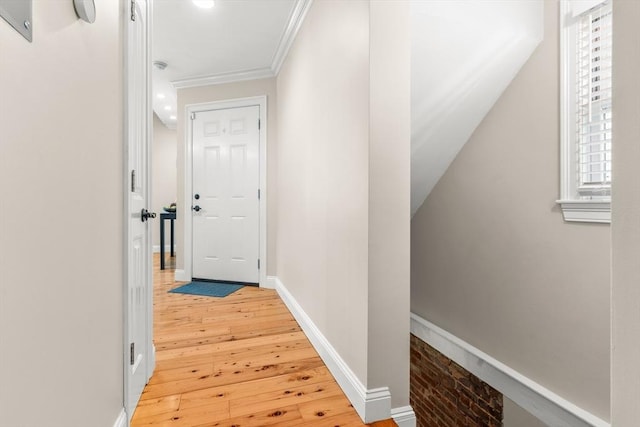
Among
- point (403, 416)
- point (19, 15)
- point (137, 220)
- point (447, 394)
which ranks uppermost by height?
point (19, 15)

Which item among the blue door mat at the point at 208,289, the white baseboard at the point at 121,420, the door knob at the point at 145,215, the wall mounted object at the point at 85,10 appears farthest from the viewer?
the blue door mat at the point at 208,289

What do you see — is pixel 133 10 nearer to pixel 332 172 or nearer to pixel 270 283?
pixel 332 172

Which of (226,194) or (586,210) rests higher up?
(226,194)

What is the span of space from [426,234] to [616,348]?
2679mm

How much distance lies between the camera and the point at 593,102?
5.90ft

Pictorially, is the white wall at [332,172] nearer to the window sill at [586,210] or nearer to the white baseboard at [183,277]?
the window sill at [586,210]

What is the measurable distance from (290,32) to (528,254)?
102 inches

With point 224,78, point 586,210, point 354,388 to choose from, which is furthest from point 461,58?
point 224,78

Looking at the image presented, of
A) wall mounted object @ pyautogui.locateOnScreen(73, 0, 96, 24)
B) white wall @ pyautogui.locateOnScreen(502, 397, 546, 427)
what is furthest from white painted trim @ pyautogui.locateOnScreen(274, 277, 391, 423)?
wall mounted object @ pyautogui.locateOnScreen(73, 0, 96, 24)

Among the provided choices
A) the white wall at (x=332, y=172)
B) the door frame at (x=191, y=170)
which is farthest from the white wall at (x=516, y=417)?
the door frame at (x=191, y=170)

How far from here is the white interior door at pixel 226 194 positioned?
3859mm

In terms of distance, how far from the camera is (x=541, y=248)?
2.10 meters

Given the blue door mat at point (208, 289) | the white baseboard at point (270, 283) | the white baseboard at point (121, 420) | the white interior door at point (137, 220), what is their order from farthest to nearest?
the white baseboard at point (270, 283) → the blue door mat at point (208, 289) → the white interior door at point (137, 220) → the white baseboard at point (121, 420)

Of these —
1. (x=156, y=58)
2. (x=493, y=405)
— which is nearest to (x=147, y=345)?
(x=493, y=405)
